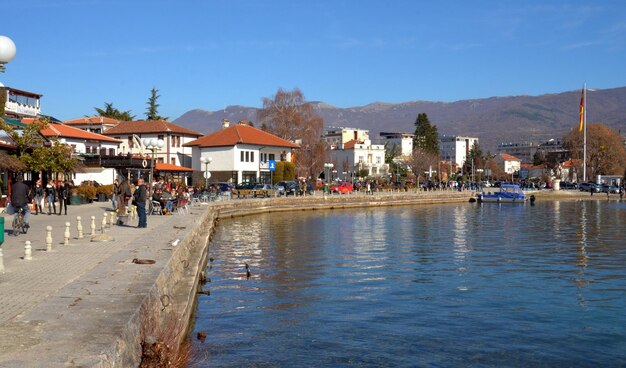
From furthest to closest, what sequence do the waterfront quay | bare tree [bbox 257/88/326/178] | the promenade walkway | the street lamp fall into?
1. bare tree [bbox 257/88/326/178]
2. the street lamp
3. the waterfront quay
4. the promenade walkway

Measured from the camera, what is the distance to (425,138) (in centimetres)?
12331

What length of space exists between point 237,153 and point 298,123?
17.6m

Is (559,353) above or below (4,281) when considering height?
below

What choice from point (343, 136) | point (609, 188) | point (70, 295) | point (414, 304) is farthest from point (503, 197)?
point (343, 136)

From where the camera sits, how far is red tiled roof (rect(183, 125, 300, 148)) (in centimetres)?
7333

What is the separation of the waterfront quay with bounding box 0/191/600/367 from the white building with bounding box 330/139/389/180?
9742 cm

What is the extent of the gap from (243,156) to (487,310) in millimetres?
60869

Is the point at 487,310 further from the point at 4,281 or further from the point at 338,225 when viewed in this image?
the point at 338,225

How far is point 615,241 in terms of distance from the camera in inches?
1217

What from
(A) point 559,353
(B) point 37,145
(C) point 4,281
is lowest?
(A) point 559,353

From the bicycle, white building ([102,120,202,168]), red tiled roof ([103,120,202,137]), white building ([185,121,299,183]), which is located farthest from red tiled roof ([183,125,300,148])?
the bicycle

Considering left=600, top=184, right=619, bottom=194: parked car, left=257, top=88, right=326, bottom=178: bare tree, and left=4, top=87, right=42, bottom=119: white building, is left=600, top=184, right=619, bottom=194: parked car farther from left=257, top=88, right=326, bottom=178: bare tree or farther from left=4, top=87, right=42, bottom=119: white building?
left=4, top=87, right=42, bottom=119: white building

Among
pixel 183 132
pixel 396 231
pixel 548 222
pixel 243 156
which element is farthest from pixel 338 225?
pixel 183 132

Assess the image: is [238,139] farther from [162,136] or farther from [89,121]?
[89,121]
